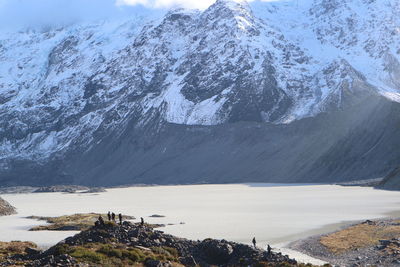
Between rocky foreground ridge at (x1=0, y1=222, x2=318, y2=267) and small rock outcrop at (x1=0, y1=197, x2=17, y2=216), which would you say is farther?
small rock outcrop at (x1=0, y1=197, x2=17, y2=216)

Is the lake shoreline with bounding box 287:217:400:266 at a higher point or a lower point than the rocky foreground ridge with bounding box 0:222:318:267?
lower

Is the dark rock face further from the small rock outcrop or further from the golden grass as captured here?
the small rock outcrop

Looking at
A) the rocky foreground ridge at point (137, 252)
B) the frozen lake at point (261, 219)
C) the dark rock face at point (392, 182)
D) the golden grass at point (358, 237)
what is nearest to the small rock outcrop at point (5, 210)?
the frozen lake at point (261, 219)

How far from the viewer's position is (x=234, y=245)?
54062mm

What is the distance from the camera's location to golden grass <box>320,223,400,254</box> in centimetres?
6531

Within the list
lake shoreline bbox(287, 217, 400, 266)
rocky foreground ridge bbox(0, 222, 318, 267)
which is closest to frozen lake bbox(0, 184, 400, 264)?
lake shoreline bbox(287, 217, 400, 266)

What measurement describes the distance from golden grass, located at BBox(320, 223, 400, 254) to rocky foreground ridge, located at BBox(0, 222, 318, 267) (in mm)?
15325

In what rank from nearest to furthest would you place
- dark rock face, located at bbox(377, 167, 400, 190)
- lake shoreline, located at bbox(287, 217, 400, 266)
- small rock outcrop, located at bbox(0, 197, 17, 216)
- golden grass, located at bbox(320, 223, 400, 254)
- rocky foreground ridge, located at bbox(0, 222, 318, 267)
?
rocky foreground ridge, located at bbox(0, 222, 318, 267)
lake shoreline, located at bbox(287, 217, 400, 266)
golden grass, located at bbox(320, 223, 400, 254)
small rock outcrop, located at bbox(0, 197, 17, 216)
dark rock face, located at bbox(377, 167, 400, 190)

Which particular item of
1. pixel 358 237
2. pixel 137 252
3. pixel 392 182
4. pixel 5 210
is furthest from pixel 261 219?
pixel 392 182

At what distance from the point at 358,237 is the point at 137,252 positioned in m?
31.8

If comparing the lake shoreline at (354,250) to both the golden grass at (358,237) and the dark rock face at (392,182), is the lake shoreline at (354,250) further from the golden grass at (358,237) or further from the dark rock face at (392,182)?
the dark rock face at (392,182)

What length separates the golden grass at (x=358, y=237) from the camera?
65312mm

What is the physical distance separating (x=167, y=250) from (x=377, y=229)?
110ft

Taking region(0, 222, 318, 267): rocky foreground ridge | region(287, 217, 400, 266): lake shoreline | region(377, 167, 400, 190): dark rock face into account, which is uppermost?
region(377, 167, 400, 190): dark rock face
